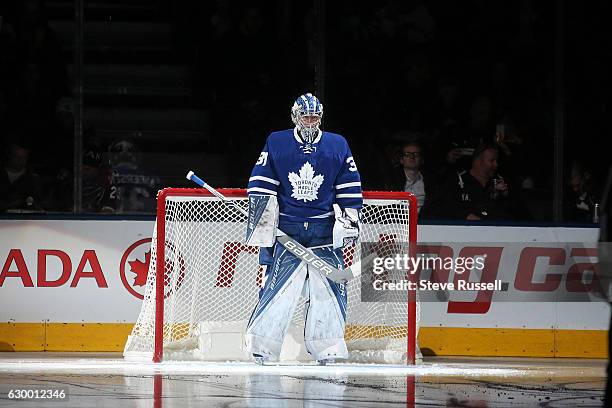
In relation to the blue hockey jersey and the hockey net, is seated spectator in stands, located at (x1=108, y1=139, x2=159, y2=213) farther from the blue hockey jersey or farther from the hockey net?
the blue hockey jersey

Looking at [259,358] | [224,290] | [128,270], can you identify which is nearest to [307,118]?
[224,290]

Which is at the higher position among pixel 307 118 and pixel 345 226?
pixel 307 118

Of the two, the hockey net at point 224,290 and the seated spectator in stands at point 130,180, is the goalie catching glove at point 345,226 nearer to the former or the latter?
the hockey net at point 224,290

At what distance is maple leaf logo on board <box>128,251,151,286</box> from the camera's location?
9.77 m

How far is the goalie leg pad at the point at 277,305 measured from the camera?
868 cm

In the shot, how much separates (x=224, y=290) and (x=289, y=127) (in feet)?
5.61

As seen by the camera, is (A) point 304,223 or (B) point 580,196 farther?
(B) point 580,196

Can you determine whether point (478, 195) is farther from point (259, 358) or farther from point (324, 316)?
point (259, 358)

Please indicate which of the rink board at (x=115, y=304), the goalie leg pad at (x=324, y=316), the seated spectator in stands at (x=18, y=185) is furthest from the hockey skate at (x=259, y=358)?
the seated spectator in stands at (x=18, y=185)

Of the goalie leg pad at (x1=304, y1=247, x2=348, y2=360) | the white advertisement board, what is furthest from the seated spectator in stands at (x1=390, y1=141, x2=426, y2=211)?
the goalie leg pad at (x1=304, y1=247, x2=348, y2=360)

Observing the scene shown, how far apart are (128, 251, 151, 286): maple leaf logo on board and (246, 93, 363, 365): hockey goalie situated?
4.25 ft

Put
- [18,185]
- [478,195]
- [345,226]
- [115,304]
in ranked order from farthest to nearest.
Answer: [478,195]
[18,185]
[115,304]
[345,226]

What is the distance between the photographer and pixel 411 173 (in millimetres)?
10297

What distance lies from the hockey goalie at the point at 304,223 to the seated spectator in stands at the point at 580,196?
2.16m
